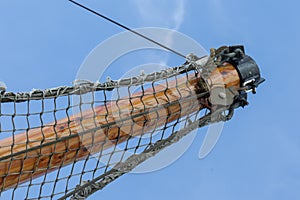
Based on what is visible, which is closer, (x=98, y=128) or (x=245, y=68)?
(x=98, y=128)

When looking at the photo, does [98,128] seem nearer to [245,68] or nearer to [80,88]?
[80,88]

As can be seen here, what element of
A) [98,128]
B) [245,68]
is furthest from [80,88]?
[245,68]

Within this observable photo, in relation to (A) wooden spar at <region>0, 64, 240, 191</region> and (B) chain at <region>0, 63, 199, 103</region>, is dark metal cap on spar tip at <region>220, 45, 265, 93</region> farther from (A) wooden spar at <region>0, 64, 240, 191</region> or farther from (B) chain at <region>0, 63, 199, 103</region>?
(B) chain at <region>0, 63, 199, 103</region>

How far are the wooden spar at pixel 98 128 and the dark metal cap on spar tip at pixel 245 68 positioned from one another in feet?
0.27

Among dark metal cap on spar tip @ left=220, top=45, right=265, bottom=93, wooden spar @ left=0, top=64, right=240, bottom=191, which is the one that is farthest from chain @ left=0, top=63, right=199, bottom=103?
dark metal cap on spar tip @ left=220, top=45, right=265, bottom=93

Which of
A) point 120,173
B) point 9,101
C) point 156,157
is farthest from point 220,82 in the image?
point 9,101

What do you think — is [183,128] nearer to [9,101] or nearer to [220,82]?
[220,82]

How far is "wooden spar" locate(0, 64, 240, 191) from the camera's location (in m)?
4.11

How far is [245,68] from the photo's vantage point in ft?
17.0

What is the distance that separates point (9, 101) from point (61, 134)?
0.44 meters

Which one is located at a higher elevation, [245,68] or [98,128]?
[245,68]

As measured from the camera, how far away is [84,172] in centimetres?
446

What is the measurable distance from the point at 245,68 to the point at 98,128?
155 cm

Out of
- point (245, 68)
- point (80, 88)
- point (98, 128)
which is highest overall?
point (245, 68)
